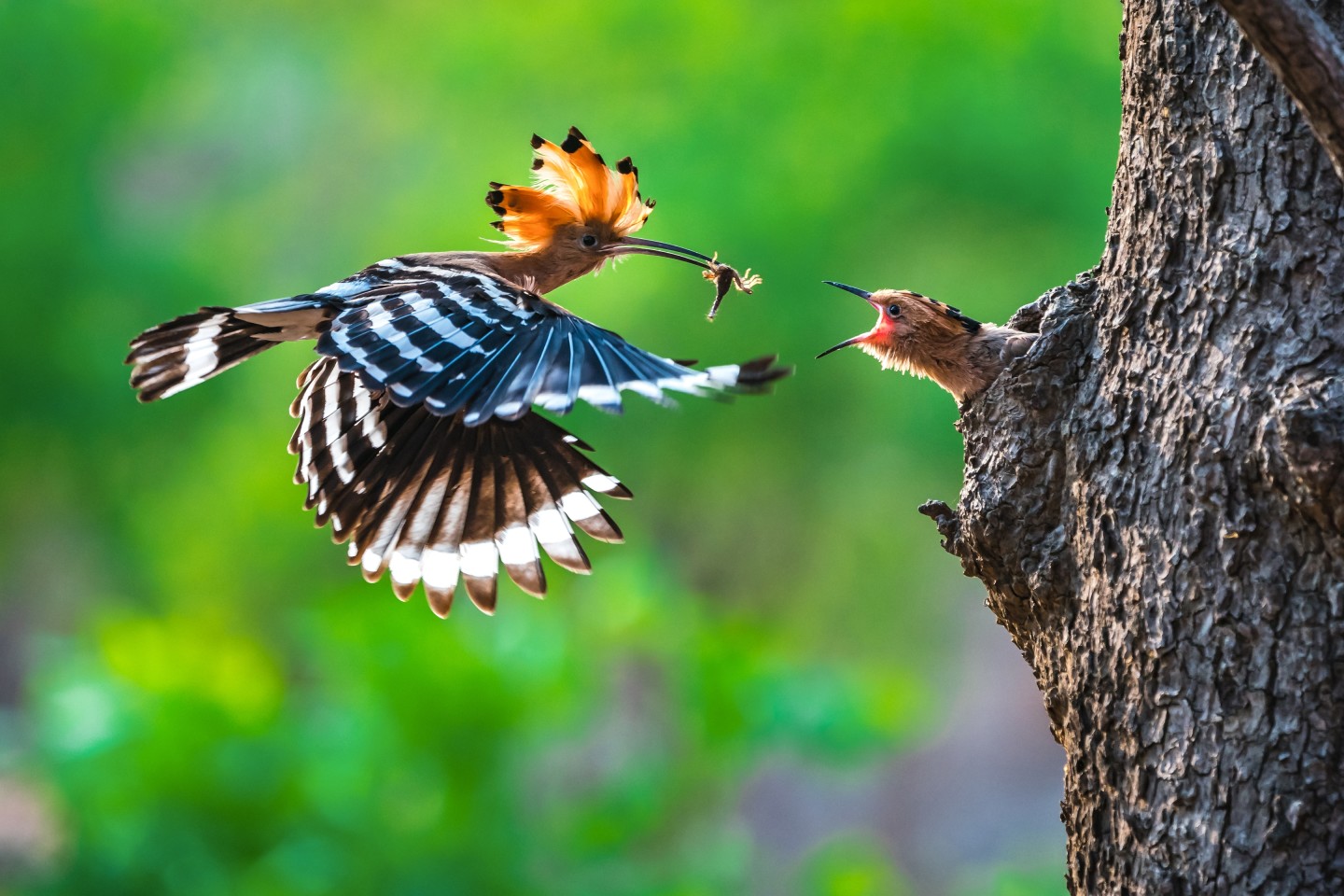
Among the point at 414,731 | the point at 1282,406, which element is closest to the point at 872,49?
the point at 414,731

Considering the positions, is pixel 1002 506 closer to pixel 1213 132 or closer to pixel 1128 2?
pixel 1213 132

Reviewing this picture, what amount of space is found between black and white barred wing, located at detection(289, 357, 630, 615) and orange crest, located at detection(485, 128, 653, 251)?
0.31 meters

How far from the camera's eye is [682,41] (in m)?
5.82

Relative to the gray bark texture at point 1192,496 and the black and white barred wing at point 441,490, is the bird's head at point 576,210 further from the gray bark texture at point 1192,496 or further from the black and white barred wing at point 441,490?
the gray bark texture at point 1192,496

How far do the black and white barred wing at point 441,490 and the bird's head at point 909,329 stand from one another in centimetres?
40

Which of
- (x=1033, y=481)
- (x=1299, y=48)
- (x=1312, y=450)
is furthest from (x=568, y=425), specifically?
(x=1299, y=48)

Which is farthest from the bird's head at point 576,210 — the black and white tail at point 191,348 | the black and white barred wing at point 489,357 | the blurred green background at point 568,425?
→ the blurred green background at point 568,425

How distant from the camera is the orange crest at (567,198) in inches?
74.3

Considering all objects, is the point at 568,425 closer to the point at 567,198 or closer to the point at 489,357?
the point at 567,198

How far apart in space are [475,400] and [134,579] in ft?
19.1

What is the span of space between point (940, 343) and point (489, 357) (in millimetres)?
531

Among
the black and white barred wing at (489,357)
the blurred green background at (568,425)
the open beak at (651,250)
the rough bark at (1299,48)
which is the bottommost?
the rough bark at (1299,48)

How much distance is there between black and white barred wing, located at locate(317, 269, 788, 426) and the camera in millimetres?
1416

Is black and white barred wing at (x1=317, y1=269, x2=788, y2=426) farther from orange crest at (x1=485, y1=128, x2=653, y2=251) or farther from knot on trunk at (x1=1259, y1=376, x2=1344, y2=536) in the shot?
knot on trunk at (x1=1259, y1=376, x2=1344, y2=536)
